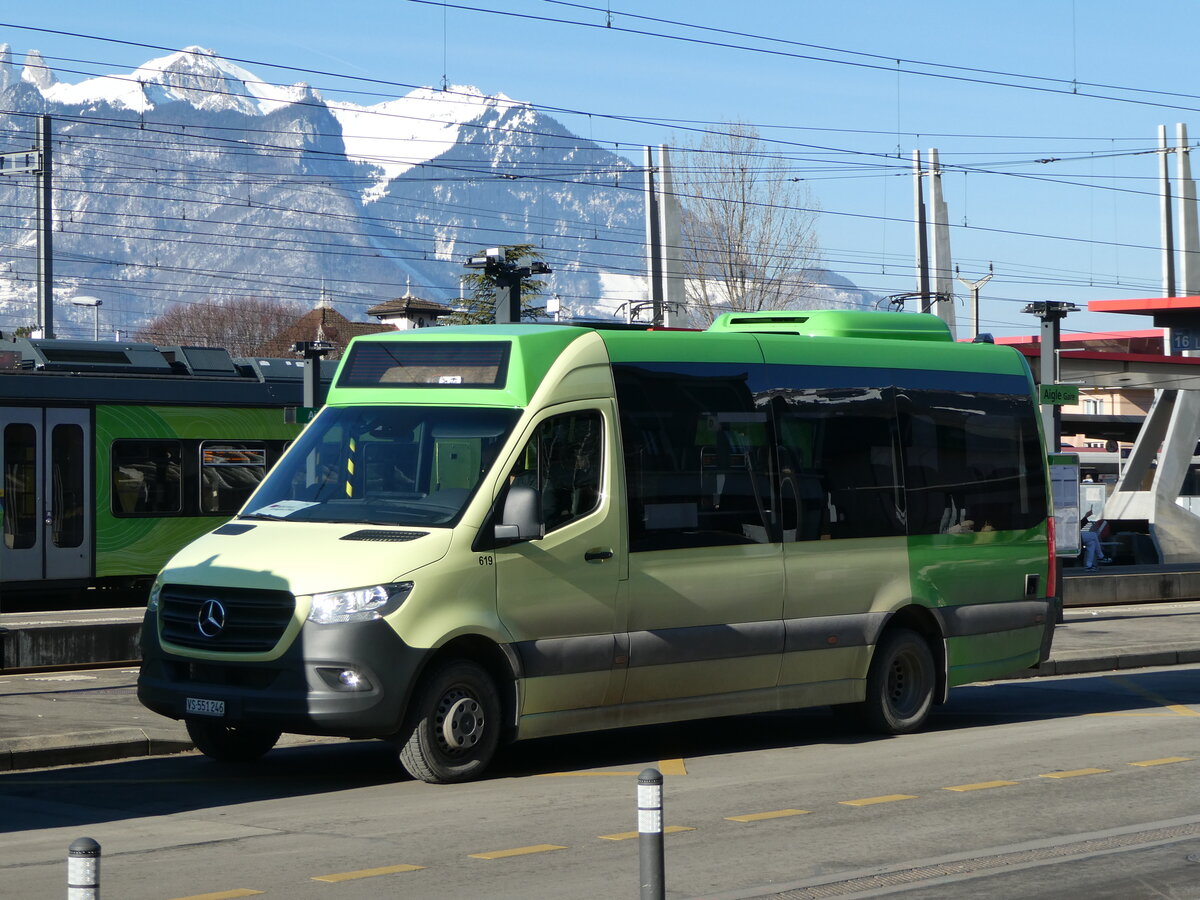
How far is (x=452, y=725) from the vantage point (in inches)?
404

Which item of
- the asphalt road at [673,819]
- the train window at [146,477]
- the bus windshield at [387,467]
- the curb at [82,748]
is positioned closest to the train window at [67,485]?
the train window at [146,477]

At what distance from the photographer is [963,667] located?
1335 cm

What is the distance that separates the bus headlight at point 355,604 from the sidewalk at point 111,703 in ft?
7.94

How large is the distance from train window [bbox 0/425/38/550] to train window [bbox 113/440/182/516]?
1.27 meters

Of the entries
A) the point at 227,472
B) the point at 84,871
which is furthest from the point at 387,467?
the point at 227,472

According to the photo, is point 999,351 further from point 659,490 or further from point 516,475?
point 516,475

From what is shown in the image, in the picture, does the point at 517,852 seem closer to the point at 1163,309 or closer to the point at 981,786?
the point at 981,786

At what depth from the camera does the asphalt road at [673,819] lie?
7.58 meters

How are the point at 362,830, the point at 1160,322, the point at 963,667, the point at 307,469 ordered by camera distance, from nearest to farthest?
the point at 362,830 < the point at 307,469 < the point at 963,667 < the point at 1160,322

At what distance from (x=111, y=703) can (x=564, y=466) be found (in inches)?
185

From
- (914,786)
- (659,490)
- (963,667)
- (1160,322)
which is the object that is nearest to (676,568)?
(659,490)

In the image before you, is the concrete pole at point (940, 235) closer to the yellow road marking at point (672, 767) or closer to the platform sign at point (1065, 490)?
the platform sign at point (1065, 490)

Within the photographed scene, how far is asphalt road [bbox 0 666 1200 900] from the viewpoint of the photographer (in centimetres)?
758

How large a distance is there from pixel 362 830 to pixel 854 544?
196 inches
